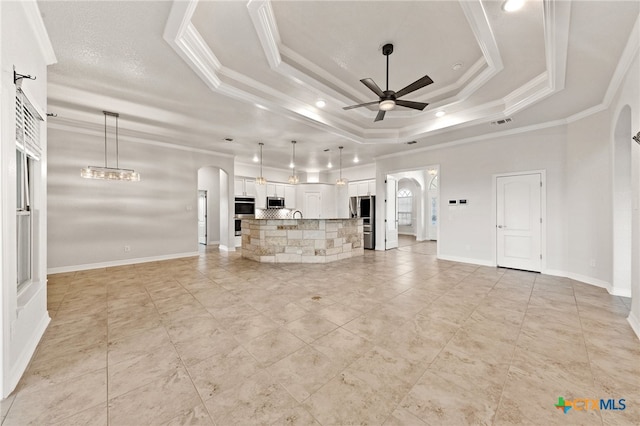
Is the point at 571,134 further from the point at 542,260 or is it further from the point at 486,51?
the point at 486,51

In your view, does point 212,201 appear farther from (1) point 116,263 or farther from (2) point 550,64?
(2) point 550,64

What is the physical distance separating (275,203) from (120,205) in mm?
4816

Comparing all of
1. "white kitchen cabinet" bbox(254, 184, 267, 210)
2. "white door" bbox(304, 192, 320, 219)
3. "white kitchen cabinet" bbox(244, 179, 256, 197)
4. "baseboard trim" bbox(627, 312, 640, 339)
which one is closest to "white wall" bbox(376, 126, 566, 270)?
"baseboard trim" bbox(627, 312, 640, 339)

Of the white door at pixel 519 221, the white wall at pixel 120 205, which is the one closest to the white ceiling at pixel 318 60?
the white wall at pixel 120 205

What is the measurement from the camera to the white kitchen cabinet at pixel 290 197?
9.89 m

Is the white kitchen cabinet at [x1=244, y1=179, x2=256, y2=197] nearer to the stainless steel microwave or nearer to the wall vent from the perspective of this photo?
the stainless steel microwave

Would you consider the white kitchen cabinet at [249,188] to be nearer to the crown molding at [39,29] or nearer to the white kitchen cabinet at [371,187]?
the white kitchen cabinet at [371,187]

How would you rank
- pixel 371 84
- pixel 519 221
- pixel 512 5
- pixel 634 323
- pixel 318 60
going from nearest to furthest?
pixel 512 5 → pixel 634 323 → pixel 371 84 → pixel 318 60 → pixel 519 221

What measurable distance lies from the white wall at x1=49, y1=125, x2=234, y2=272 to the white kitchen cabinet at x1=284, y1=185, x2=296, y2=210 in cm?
338

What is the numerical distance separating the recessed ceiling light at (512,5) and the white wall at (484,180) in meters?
3.66

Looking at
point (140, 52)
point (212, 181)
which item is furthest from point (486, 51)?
point (212, 181)

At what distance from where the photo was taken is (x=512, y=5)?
2.28 metres

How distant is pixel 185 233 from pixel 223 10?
562 centimetres

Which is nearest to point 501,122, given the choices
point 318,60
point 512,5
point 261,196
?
point 512,5
